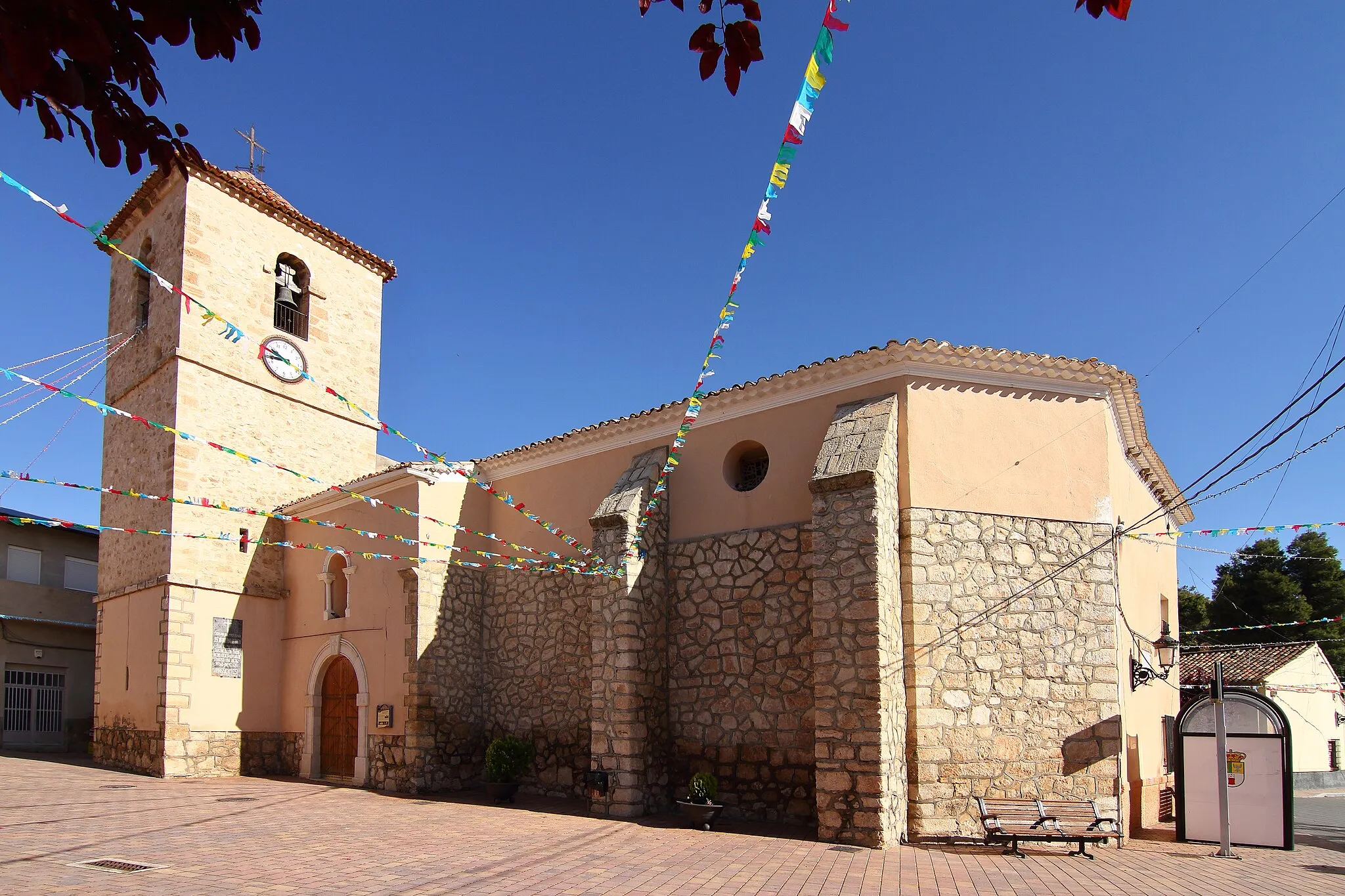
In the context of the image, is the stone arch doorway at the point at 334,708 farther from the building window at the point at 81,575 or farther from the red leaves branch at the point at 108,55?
the red leaves branch at the point at 108,55

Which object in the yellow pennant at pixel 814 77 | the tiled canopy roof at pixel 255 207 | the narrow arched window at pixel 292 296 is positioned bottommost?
the yellow pennant at pixel 814 77

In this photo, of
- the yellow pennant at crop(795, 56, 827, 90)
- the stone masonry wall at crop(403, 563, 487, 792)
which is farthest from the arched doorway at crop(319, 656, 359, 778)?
the yellow pennant at crop(795, 56, 827, 90)

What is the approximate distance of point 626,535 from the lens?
42.1 ft

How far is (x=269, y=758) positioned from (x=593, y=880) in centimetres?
1181

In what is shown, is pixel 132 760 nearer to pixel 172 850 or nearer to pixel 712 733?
pixel 172 850

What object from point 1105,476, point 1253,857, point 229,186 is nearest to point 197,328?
point 229,186

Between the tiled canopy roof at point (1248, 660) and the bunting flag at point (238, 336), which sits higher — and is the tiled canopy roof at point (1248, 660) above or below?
below

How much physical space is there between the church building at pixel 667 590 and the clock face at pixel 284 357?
0.25 ft

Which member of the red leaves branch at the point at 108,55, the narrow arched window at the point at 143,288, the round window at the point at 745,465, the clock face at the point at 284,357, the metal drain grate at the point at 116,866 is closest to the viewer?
the red leaves branch at the point at 108,55

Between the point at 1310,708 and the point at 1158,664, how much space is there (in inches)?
727

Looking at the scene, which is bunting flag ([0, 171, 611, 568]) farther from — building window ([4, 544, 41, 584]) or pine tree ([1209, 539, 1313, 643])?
pine tree ([1209, 539, 1313, 643])

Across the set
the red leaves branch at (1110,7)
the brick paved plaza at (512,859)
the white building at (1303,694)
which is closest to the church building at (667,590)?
the brick paved plaza at (512,859)

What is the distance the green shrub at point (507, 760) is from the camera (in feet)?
45.2

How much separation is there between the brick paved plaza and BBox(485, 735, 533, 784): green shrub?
0.94m
